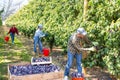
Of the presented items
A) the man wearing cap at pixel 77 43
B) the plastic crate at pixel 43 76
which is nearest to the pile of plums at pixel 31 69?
the plastic crate at pixel 43 76

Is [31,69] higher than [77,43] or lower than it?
lower

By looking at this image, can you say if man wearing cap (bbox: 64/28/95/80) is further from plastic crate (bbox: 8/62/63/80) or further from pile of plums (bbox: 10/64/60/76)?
pile of plums (bbox: 10/64/60/76)

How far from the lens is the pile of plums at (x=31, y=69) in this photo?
926 centimetres

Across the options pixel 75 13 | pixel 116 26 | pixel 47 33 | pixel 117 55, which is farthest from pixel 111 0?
pixel 47 33

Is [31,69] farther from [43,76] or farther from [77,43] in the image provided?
[77,43]

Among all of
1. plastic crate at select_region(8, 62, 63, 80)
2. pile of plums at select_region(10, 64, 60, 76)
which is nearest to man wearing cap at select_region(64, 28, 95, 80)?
plastic crate at select_region(8, 62, 63, 80)

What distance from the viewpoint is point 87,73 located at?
478 inches

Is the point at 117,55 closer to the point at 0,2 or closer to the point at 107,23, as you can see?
the point at 107,23

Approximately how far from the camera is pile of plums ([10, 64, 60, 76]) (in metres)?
9.26

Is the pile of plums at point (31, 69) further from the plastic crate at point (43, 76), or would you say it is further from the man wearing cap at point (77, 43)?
the man wearing cap at point (77, 43)

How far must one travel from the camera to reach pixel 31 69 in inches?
374

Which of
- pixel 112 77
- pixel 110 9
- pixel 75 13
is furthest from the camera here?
pixel 75 13

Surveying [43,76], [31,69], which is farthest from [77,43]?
[31,69]

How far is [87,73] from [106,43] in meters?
2.51
